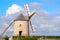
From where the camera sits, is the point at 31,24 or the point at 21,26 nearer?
the point at 21,26

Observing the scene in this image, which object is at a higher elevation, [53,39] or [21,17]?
[21,17]

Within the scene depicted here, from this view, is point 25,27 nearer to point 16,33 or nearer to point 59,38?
point 16,33

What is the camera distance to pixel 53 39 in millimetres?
40719

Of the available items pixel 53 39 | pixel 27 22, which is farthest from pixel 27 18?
pixel 53 39

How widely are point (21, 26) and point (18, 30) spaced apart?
87 cm

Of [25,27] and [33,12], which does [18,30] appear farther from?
[33,12]

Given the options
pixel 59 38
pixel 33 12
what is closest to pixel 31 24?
pixel 33 12

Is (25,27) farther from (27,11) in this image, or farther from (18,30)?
(27,11)

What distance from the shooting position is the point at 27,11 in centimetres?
4588

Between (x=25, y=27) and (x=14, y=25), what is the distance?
185cm

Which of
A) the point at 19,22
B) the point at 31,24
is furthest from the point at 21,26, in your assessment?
the point at 31,24

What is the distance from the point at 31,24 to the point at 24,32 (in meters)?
3.27

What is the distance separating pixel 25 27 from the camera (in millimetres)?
42281

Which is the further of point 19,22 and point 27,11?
point 27,11
